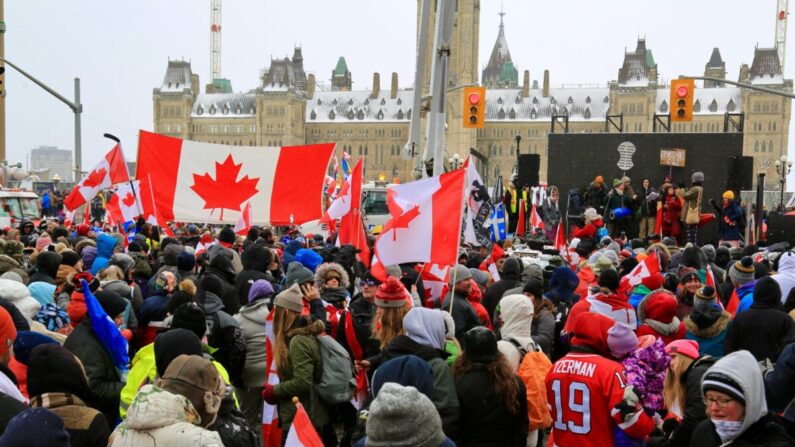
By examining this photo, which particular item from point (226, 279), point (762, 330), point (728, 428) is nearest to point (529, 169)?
point (226, 279)

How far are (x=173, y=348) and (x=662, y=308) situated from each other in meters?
3.50

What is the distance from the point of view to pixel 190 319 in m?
5.36

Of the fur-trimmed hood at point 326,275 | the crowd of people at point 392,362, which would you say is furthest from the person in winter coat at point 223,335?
the fur-trimmed hood at point 326,275

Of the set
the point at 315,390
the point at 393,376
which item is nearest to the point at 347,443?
the point at 315,390

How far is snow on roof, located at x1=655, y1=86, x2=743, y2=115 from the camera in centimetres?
11281

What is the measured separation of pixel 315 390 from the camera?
5.66 meters

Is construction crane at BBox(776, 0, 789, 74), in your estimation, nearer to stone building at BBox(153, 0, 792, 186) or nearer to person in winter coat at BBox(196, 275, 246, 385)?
stone building at BBox(153, 0, 792, 186)

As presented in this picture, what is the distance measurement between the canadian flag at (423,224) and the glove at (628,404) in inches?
108

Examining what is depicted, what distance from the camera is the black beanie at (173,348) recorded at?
178 inches

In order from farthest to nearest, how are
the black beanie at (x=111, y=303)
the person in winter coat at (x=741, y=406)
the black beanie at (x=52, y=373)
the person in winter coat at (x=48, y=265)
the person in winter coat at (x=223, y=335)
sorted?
the person in winter coat at (x=48, y=265) < the person in winter coat at (x=223, y=335) < the black beanie at (x=111, y=303) < the black beanie at (x=52, y=373) < the person in winter coat at (x=741, y=406)

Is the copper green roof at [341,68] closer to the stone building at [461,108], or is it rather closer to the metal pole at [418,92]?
the stone building at [461,108]

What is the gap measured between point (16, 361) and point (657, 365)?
372 cm

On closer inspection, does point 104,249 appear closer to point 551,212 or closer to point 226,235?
point 226,235

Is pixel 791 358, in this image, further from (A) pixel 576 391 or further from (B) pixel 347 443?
(B) pixel 347 443
